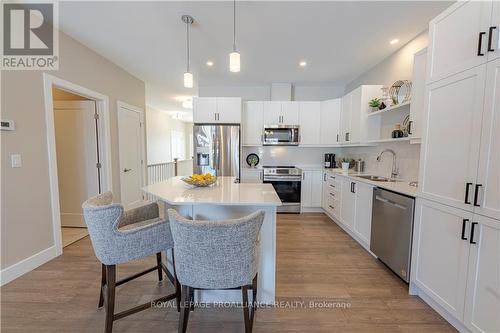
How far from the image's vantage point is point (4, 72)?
2.09 m

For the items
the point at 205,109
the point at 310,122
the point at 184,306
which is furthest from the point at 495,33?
the point at 205,109

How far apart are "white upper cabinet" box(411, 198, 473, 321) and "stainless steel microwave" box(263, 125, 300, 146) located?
2817mm

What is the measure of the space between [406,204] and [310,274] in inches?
Answer: 46.0

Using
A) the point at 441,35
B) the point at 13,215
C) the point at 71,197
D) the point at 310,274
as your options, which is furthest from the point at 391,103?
the point at 71,197

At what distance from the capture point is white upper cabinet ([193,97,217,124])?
4367 millimetres

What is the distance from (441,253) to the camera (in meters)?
1.69

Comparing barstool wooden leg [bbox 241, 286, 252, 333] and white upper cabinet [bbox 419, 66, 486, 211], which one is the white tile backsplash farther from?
barstool wooden leg [bbox 241, 286, 252, 333]

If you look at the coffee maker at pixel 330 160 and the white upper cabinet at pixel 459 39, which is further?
the coffee maker at pixel 330 160

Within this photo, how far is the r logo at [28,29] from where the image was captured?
6.98 feet

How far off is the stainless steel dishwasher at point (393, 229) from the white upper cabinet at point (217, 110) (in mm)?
2872

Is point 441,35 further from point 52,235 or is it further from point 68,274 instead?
point 52,235

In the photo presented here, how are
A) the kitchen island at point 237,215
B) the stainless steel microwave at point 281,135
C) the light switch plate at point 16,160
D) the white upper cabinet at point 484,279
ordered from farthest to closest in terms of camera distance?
the stainless steel microwave at point 281,135, the light switch plate at point 16,160, the kitchen island at point 237,215, the white upper cabinet at point 484,279

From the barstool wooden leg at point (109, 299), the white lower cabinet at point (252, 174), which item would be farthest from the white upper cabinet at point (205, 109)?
the barstool wooden leg at point (109, 299)

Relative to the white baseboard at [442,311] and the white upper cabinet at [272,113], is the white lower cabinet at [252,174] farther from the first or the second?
the white baseboard at [442,311]
